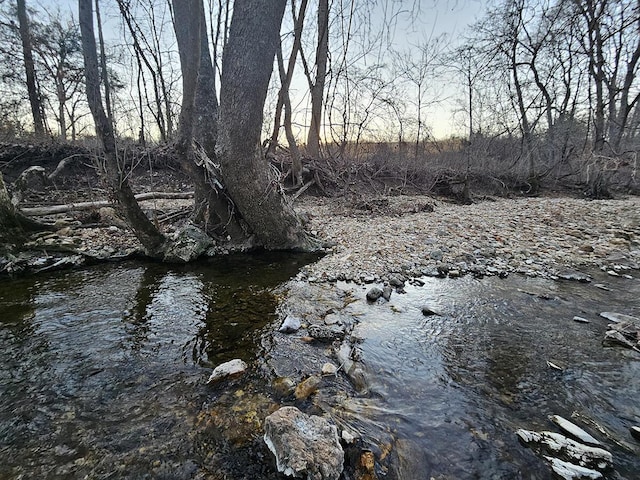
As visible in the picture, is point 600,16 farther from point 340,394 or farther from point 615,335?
point 340,394

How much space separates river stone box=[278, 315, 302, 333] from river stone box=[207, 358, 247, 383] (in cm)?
55

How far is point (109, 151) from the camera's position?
372cm

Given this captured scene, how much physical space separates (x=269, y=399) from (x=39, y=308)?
2771 mm

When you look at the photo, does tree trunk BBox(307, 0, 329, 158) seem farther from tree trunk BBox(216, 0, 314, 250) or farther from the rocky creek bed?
the rocky creek bed

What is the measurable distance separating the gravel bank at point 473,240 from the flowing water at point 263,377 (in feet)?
2.49

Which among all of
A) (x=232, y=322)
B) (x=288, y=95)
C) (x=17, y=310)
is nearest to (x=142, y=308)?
(x=232, y=322)

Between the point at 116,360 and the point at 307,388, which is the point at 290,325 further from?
the point at 116,360

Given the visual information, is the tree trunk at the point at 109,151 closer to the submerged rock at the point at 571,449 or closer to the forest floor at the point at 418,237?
the forest floor at the point at 418,237

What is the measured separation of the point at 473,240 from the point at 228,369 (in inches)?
183

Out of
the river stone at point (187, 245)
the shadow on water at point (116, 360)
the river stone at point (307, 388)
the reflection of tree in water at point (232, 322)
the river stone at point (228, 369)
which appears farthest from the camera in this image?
the river stone at point (187, 245)

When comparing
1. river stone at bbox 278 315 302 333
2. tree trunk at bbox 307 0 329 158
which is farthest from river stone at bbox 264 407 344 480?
tree trunk at bbox 307 0 329 158

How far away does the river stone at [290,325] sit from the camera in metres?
2.74

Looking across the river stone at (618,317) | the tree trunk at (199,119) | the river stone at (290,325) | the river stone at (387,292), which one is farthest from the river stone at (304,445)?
the tree trunk at (199,119)

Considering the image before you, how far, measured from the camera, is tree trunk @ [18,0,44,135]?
405 inches
